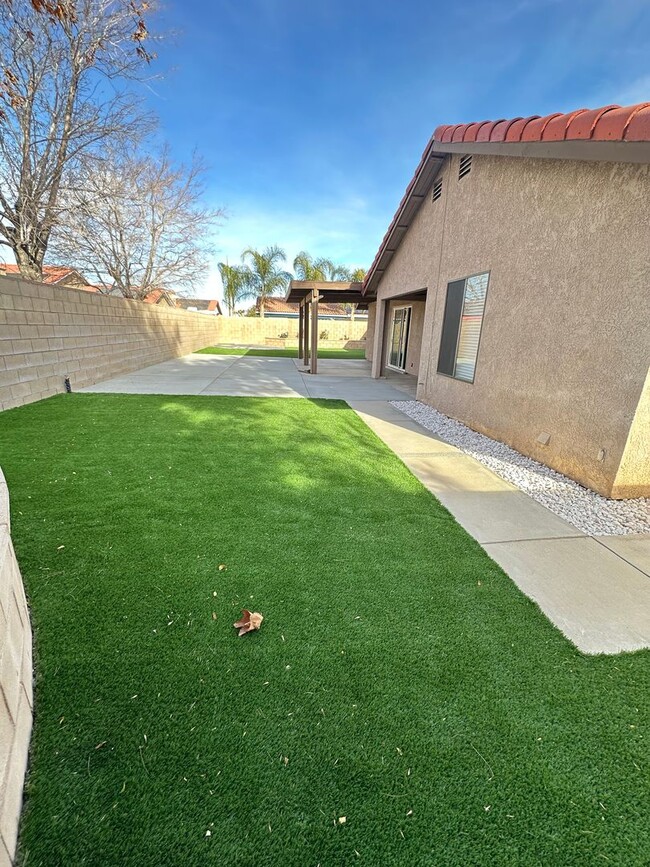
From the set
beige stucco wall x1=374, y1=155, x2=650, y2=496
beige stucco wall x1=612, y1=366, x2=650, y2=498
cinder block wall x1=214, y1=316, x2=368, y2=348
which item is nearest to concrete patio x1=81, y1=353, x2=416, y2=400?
beige stucco wall x1=374, y1=155, x2=650, y2=496

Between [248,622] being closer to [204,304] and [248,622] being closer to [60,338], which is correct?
[60,338]

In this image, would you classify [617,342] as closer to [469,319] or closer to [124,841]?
[469,319]

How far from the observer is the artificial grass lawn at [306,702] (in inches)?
52.1

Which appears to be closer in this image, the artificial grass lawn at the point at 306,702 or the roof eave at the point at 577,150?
the artificial grass lawn at the point at 306,702

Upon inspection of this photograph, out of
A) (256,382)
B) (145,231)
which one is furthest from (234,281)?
(256,382)

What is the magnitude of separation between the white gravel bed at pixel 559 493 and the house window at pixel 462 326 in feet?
4.59

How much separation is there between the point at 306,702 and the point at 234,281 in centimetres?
3333

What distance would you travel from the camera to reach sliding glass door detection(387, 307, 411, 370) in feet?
46.6

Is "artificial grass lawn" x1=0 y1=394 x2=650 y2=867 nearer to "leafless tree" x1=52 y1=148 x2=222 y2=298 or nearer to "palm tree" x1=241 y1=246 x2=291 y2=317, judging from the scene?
"leafless tree" x1=52 y1=148 x2=222 y2=298

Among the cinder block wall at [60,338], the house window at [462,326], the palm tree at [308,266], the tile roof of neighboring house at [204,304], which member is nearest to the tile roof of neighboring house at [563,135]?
the house window at [462,326]

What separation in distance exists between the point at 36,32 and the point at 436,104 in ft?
33.7

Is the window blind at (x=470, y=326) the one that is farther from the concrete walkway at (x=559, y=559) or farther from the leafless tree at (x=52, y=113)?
the leafless tree at (x=52, y=113)

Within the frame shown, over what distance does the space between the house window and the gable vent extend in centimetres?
183

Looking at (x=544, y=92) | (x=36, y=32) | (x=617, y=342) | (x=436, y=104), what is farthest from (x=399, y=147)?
(x=617, y=342)
